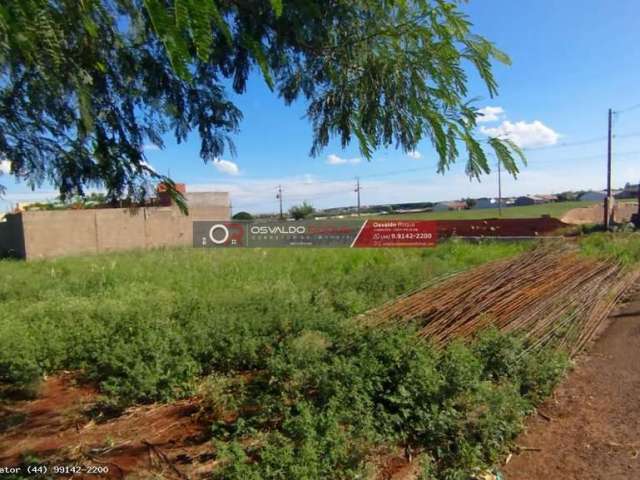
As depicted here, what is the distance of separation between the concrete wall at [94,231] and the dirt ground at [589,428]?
1502cm

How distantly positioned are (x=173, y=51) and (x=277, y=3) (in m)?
0.38

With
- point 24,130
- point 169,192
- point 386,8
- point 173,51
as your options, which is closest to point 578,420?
point 386,8

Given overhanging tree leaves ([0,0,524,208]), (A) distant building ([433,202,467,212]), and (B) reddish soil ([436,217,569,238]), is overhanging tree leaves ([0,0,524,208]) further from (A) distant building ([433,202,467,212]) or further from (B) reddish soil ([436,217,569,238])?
(A) distant building ([433,202,467,212])

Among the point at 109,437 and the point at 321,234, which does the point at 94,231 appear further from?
the point at 109,437

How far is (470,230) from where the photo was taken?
19719 mm

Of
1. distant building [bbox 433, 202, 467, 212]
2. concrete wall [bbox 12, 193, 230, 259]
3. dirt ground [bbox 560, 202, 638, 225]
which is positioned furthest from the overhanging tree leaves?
distant building [bbox 433, 202, 467, 212]

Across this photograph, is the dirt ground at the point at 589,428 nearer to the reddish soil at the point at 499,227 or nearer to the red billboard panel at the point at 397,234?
the red billboard panel at the point at 397,234

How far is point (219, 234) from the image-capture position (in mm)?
19422

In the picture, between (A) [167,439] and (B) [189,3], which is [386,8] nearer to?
(B) [189,3]

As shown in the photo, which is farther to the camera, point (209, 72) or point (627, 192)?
point (627, 192)

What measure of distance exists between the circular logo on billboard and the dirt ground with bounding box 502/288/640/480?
53.3 ft

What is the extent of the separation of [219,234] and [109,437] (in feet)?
55.1

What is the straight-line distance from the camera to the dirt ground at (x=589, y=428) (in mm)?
2713

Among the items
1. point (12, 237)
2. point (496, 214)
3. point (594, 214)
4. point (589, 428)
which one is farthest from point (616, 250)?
point (496, 214)
